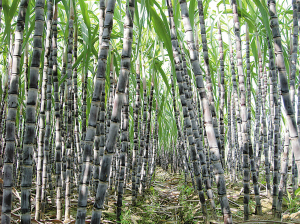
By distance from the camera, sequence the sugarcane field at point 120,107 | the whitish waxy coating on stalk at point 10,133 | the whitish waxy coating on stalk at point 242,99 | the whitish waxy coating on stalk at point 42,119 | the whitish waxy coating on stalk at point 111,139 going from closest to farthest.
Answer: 1. the whitish waxy coating on stalk at point 111,139
2. the sugarcane field at point 120,107
3. the whitish waxy coating on stalk at point 10,133
4. the whitish waxy coating on stalk at point 242,99
5. the whitish waxy coating on stalk at point 42,119

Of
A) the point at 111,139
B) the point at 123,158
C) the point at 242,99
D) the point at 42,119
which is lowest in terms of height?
the point at 123,158

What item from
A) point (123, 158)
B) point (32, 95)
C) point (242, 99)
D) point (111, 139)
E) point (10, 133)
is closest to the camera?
point (111, 139)

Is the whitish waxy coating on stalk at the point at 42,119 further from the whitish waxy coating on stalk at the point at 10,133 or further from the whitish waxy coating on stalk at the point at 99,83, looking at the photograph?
the whitish waxy coating on stalk at the point at 99,83

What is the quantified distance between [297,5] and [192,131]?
3.44 feet

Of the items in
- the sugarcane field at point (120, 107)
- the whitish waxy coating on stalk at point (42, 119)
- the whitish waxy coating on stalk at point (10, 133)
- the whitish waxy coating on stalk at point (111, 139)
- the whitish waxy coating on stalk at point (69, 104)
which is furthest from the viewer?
the whitish waxy coating on stalk at point (69, 104)

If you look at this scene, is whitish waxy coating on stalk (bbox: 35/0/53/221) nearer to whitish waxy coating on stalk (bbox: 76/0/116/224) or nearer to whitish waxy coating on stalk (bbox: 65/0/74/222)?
whitish waxy coating on stalk (bbox: 65/0/74/222)

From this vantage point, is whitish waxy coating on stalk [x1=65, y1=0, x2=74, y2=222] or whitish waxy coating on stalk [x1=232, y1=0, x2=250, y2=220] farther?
whitish waxy coating on stalk [x1=65, y1=0, x2=74, y2=222]

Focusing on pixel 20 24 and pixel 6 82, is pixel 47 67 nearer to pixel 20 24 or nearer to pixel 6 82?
pixel 20 24

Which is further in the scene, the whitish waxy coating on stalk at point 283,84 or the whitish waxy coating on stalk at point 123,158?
the whitish waxy coating on stalk at point 123,158

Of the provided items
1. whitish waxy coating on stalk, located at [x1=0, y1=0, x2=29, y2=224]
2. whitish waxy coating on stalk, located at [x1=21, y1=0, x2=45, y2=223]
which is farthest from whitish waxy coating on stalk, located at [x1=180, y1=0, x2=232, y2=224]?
whitish waxy coating on stalk, located at [x1=0, y1=0, x2=29, y2=224]

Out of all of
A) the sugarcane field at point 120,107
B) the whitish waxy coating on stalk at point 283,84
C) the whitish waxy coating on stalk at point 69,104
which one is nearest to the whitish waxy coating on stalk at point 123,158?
the sugarcane field at point 120,107

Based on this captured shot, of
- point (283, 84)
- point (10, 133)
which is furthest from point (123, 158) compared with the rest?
point (283, 84)

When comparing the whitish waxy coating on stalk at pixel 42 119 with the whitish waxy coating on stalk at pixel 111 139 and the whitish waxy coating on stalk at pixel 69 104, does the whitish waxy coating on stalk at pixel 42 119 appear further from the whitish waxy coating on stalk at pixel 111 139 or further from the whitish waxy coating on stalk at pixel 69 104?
the whitish waxy coating on stalk at pixel 111 139

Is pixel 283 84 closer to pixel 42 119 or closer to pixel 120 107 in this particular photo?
pixel 120 107
